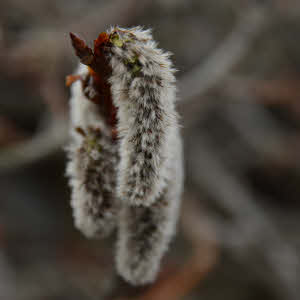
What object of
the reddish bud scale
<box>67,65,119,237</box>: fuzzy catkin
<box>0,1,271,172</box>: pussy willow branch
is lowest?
<box>67,65,119,237</box>: fuzzy catkin

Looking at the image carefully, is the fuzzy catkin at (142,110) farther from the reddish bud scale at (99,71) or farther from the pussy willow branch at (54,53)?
the pussy willow branch at (54,53)

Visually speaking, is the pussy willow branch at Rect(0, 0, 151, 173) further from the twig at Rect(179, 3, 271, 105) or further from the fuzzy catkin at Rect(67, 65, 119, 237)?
the fuzzy catkin at Rect(67, 65, 119, 237)

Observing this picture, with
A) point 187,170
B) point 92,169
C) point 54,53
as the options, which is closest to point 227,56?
point 187,170

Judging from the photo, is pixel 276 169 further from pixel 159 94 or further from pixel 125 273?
pixel 159 94

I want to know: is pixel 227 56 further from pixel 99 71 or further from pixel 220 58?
pixel 99 71

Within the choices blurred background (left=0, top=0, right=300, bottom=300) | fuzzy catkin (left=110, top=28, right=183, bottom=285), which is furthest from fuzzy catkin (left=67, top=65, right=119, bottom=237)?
blurred background (left=0, top=0, right=300, bottom=300)
